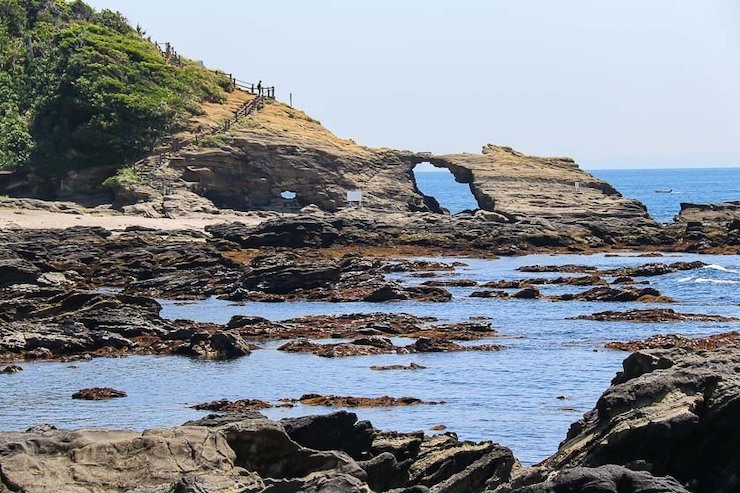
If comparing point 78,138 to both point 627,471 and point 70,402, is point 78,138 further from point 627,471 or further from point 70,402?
point 627,471

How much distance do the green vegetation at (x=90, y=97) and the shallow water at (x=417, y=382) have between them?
119 feet

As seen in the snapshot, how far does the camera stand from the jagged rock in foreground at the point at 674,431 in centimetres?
1487

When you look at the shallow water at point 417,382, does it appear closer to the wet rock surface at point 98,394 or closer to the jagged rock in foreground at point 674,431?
the wet rock surface at point 98,394

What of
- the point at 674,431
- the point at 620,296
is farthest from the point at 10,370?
the point at 620,296

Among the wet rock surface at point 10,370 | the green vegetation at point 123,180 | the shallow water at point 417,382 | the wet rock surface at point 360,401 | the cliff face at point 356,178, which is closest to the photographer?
the shallow water at point 417,382

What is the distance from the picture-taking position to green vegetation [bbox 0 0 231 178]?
252 feet

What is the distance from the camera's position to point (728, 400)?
15.2m

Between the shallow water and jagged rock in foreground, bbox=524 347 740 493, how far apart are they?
15.3ft

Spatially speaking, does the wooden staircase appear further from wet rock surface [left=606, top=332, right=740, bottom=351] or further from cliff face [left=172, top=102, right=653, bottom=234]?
wet rock surface [left=606, top=332, right=740, bottom=351]

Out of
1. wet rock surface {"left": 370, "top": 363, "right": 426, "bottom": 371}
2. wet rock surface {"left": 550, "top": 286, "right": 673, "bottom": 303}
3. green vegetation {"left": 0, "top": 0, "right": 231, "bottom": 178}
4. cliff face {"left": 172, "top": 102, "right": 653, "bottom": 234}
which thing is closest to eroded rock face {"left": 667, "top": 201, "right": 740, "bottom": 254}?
cliff face {"left": 172, "top": 102, "right": 653, "bottom": 234}

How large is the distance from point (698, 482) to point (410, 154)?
230ft

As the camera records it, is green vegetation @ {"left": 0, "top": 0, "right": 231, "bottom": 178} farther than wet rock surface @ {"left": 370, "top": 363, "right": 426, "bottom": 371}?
Yes

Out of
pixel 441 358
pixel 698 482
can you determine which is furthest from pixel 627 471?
pixel 441 358

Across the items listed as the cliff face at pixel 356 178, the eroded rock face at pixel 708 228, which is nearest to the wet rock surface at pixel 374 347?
the eroded rock face at pixel 708 228
